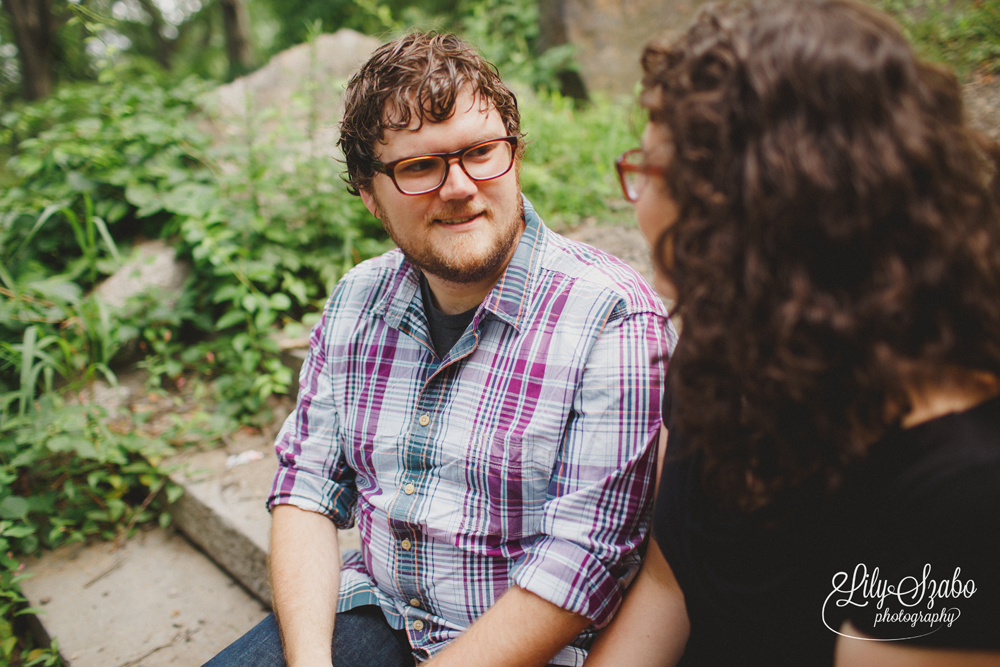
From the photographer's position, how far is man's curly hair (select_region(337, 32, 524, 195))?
4.78ft

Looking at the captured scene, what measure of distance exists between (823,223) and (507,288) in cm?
81

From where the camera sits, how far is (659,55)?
97cm

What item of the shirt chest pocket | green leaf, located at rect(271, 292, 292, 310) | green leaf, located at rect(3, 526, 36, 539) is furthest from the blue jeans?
green leaf, located at rect(271, 292, 292, 310)

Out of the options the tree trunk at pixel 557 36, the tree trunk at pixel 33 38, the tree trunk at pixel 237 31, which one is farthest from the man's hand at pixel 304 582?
the tree trunk at pixel 33 38

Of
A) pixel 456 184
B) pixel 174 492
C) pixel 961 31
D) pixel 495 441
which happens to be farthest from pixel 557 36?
pixel 495 441

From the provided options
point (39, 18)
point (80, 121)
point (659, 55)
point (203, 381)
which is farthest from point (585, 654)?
point (39, 18)

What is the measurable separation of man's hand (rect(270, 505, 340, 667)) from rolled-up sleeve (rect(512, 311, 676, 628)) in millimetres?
596

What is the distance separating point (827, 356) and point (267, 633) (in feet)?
5.11

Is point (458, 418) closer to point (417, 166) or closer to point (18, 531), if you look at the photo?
point (417, 166)

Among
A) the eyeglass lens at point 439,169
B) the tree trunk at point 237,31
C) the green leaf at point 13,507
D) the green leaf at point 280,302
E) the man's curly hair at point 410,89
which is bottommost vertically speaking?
the green leaf at point 13,507

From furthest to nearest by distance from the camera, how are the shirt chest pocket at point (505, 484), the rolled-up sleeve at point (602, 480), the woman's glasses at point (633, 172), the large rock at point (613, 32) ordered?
the large rock at point (613, 32) → the shirt chest pocket at point (505, 484) → the rolled-up sleeve at point (602, 480) → the woman's glasses at point (633, 172)

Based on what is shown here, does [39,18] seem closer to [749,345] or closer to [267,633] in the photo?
[267,633]
